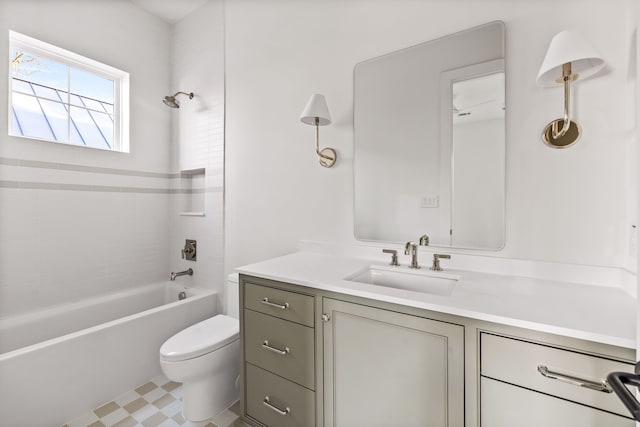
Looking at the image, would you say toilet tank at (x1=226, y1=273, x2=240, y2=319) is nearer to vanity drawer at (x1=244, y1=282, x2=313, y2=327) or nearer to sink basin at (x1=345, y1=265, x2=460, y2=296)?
vanity drawer at (x1=244, y1=282, x2=313, y2=327)

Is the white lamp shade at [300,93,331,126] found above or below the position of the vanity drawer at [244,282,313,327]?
above

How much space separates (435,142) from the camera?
56.5 inches

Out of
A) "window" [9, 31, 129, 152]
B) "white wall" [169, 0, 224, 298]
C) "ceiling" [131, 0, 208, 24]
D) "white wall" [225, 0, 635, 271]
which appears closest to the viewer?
"white wall" [225, 0, 635, 271]

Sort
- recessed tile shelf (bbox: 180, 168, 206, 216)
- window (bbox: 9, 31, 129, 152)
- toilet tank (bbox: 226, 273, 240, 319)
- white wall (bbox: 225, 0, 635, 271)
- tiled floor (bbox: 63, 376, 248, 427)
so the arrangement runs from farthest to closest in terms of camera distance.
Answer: recessed tile shelf (bbox: 180, 168, 206, 216) → window (bbox: 9, 31, 129, 152) → toilet tank (bbox: 226, 273, 240, 319) → tiled floor (bbox: 63, 376, 248, 427) → white wall (bbox: 225, 0, 635, 271)

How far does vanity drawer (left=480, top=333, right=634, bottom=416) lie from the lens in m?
0.71

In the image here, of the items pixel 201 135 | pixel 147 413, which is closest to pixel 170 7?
pixel 201 135

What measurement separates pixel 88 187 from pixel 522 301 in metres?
2.90

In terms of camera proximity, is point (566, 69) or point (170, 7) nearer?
point (566, 69)

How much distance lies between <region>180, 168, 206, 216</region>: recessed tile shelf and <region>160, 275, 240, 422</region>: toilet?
124cm

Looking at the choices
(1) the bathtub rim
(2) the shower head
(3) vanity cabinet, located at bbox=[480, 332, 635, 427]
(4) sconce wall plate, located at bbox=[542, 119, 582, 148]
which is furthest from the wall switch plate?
(2) the shower head

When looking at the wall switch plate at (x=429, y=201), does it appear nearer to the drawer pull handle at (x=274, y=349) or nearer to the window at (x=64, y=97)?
the drawer pull handle at (x=274, y=349)

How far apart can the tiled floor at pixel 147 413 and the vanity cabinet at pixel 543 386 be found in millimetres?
1237

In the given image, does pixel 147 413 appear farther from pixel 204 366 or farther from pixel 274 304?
pixel 274 304

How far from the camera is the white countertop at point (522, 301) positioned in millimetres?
740
